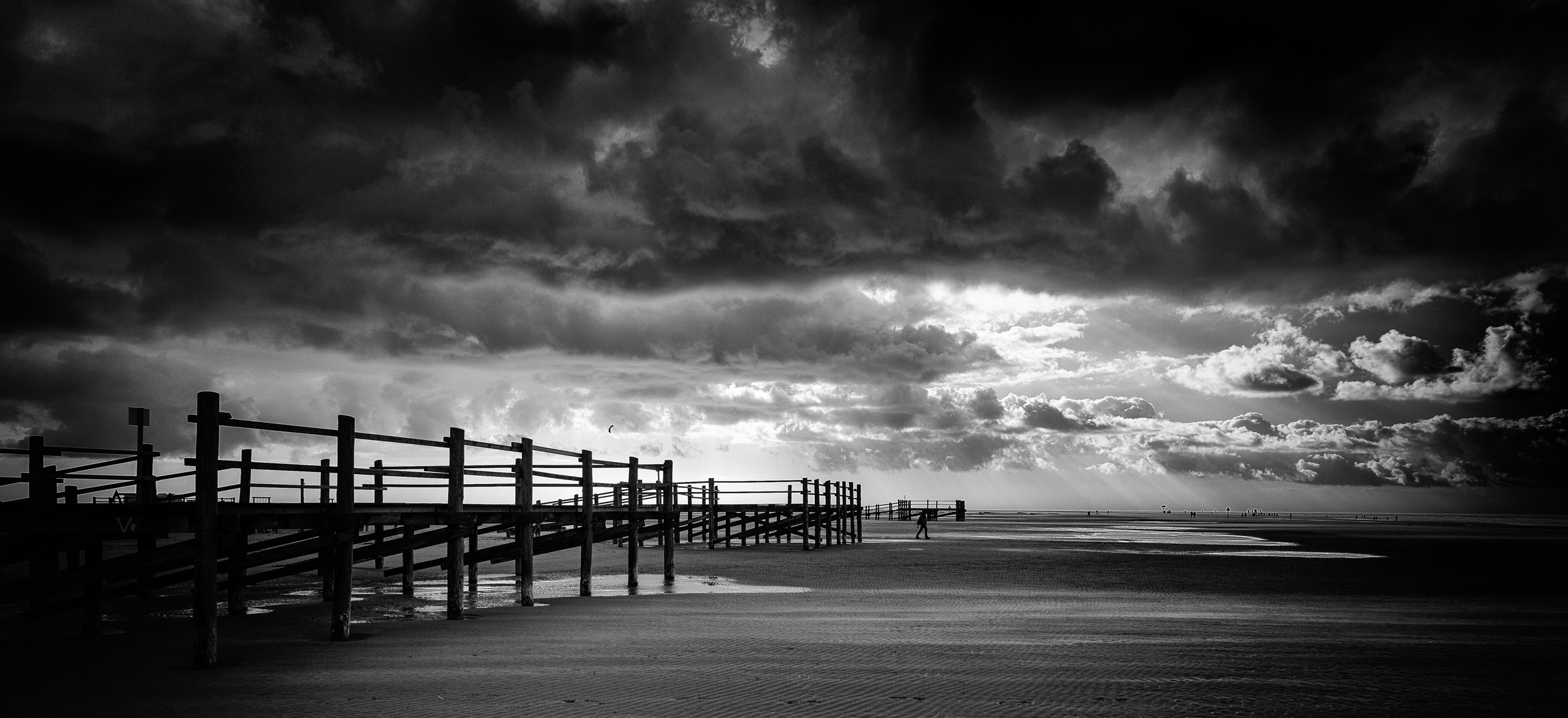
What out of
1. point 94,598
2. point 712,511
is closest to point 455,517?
point 94,598

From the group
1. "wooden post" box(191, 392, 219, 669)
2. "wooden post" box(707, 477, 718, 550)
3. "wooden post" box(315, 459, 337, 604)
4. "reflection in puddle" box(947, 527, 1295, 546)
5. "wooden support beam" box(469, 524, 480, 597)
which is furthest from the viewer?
"reflection in puddle" box(947, 527, 1295, 546)

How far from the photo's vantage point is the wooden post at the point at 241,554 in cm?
1205

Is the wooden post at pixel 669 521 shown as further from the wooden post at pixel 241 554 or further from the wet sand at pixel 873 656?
the wooden post at pixel 241 554

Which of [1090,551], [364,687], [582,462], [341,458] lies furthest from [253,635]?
[1090,551]

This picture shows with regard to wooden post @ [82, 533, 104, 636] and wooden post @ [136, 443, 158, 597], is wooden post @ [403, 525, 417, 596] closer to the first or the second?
wooden post @ [136, 443, 158, 597]

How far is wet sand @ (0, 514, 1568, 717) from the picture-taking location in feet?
27.8

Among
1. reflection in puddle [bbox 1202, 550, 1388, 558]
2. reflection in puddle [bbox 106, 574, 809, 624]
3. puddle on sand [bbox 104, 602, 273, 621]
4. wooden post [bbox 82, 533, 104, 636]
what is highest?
wooden post [bbox 82, 533, 104, 636]

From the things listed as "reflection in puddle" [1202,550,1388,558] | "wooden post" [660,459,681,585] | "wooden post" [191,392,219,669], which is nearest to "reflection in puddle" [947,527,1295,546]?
"reflection in puddle" [1202,550,1388,558]

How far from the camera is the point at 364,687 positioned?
9258 millimetres

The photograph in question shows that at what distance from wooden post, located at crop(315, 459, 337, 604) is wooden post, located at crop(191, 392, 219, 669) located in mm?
1756

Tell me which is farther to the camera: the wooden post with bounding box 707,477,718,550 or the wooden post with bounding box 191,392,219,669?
the wooden post with bounding box 707,477,718,550

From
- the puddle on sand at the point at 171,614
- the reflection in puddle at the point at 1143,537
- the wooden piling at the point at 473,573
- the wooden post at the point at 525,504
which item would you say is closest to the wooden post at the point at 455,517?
the wooden post at the point at 525,504

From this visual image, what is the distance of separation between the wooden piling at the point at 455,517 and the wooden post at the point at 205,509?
13.7 feet

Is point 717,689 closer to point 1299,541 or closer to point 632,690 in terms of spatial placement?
point 632,690
